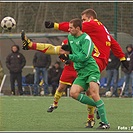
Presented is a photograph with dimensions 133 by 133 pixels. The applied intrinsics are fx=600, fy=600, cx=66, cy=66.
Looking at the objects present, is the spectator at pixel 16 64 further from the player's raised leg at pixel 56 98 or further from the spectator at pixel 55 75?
the player's raised leg at pixel 56 98

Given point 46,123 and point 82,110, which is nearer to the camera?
point 46,123

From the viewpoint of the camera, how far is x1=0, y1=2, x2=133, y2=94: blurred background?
24.2 m

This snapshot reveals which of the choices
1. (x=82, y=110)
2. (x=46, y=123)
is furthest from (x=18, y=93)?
(x=46, y=123)

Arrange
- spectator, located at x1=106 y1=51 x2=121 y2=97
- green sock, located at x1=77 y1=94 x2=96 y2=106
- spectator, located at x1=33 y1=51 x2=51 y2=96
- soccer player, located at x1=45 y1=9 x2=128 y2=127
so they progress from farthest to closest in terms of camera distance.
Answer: spectator, located at x1=33 y1=51 x2=51 y2=96 < spectator, located at x1=106 y1=51 x2=121 y2=97 < soccer player, located at x1=45 y1=9 x2=128 y2=127 < green sock, located at x1=77 y1=94 x2=96 y2=106

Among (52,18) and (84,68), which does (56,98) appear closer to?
(84,68)

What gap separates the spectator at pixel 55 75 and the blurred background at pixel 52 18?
70.7 inches

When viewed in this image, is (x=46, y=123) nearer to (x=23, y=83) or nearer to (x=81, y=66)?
(x=81, y=66)

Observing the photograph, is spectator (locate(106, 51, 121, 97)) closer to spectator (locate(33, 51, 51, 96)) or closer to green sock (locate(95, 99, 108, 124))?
spectator (locate(33, 51, 51, 96))

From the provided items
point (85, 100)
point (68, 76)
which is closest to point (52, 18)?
point (68, 76)

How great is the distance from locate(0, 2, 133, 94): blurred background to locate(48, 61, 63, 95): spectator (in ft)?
5.89

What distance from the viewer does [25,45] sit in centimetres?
955

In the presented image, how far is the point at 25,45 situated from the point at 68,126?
1710mm

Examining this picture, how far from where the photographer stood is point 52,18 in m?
26.6

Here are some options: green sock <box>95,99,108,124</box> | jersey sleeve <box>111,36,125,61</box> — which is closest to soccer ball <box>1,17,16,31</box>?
jersey sleeve <box>111,36,125,61</box>
